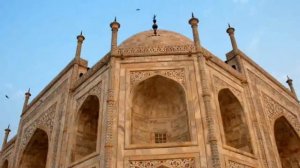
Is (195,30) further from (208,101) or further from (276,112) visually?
(276,112)

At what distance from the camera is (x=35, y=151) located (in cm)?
1489

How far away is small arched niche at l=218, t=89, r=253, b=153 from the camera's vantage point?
11148 millimetres

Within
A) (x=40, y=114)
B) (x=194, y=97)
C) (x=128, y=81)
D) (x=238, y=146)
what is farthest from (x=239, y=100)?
(x=40, y=114)

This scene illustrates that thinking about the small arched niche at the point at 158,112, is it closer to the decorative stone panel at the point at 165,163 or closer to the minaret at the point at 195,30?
the decorative stone panel at the point at 165,163

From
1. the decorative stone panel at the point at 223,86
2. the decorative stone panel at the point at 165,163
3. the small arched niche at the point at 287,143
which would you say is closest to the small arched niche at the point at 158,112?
the decorative stone panel at the point at 165,163

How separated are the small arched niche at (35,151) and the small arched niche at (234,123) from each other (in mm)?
8413

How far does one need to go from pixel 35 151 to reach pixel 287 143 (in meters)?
12.5

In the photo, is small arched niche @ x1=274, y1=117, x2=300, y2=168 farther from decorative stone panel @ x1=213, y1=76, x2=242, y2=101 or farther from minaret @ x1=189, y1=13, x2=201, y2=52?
minaret @ x1=189, y1=13, x2=201, y2=52

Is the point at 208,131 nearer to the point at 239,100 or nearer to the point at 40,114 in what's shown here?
the point at 239,100

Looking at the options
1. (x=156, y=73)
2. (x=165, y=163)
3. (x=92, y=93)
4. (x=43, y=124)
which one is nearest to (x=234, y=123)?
(x=156, y=73)

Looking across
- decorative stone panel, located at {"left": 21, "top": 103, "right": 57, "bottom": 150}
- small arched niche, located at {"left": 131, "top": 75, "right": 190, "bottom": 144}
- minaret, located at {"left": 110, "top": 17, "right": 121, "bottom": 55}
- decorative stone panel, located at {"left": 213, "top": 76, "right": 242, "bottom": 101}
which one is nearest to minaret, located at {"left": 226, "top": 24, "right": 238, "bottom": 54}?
decorative stone panel, located at {"left": 213, "top": 76, "right": 242, "bottom": 101}

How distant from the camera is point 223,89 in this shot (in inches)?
459

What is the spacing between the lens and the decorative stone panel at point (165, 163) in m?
9.09

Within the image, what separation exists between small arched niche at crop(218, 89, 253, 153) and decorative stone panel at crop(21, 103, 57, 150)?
7.42m
